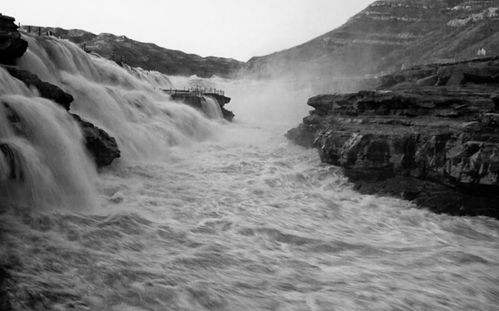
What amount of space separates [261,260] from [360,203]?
502 centimetres

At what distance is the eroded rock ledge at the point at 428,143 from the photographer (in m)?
9.35

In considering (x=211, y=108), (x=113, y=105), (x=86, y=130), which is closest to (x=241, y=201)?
(x=86, y=130)

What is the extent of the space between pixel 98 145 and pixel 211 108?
674 inches

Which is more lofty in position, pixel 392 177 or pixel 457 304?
pixel 392 177

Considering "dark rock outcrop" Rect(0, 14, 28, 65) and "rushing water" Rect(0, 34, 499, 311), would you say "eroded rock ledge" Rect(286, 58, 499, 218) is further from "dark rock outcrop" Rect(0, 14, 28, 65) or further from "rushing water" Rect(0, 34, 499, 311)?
"dark rock outcrop" Rect(0, 14, 28, 65)

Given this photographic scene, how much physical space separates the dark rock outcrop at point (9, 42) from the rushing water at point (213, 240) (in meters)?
3.00

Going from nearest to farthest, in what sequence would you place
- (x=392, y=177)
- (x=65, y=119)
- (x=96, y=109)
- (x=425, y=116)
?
(x=65, y=119) < (x=392, y=177) < (x=425, y=116) < (x=96, y=109)

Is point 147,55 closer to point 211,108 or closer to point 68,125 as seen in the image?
point 211,108

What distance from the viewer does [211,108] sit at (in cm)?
2712

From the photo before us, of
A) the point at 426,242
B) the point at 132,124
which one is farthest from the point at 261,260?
the point at 132,124

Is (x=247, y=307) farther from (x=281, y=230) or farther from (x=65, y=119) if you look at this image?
(x=65, y=119)

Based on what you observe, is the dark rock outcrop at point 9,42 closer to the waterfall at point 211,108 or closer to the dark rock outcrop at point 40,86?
the dark rock outcrop at point 40,86

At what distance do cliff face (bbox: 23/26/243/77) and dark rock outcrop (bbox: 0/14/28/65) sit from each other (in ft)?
114

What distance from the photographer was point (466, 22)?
230 feet
